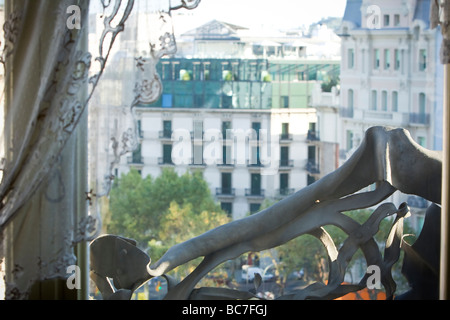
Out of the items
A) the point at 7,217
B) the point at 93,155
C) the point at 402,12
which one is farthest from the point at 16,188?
the point at 402,12

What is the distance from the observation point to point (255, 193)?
1.97 meters

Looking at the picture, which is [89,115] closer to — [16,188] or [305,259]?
[16,188]

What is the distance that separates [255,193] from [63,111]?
0.67 metres

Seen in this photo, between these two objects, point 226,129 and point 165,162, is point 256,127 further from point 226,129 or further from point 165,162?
point 165,162

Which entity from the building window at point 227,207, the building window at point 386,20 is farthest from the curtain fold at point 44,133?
the building window at point 386,20

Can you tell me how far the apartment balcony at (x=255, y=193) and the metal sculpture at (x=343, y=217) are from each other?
13cm

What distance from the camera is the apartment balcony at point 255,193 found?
1.96 meters

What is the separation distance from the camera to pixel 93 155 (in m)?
1.62

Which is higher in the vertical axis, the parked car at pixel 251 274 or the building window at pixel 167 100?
the building window at pixel 167 100

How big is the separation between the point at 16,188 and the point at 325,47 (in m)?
0.99

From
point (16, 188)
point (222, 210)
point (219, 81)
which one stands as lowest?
point (222, 210)

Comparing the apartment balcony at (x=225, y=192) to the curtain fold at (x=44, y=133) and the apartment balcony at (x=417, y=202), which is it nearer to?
the curtain fold at (x=44, y=133)

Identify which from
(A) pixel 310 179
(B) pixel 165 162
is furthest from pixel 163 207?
(A) pixel 310 179

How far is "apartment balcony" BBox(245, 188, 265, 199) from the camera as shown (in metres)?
1.96
